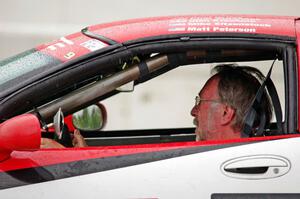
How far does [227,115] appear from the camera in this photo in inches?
130

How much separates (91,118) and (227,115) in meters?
0.99

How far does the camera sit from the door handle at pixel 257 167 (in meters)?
2.75

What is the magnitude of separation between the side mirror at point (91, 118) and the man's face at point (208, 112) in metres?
0.66

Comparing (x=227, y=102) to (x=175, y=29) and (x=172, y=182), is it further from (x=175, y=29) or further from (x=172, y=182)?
(x=172, y=182)

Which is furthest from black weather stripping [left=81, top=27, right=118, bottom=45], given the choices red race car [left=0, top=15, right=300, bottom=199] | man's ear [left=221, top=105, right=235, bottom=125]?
man's ear [left=221, top=105, right=235, bottom=125]

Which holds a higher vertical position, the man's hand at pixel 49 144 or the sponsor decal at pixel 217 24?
the sponsor decal at pixel 217 24

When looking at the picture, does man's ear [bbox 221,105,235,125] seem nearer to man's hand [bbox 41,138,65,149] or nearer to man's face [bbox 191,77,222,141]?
man's face [bbox 191,77,222,141]

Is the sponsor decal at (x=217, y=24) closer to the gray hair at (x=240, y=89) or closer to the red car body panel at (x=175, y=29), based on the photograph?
the red car body panel at (x=175, y=29)

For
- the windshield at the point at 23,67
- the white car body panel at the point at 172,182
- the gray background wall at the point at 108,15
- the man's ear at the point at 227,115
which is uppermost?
the gray background wall at the point at 108,15

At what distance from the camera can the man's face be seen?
10.9 feet

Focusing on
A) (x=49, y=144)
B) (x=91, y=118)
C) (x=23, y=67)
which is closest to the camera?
(x=23, y=67)

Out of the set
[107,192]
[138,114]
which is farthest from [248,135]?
[138,114]

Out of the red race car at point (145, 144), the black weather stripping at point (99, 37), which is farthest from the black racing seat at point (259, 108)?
the black weather stripping at point (99, 37)

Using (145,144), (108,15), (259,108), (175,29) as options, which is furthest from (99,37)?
(108,15)
